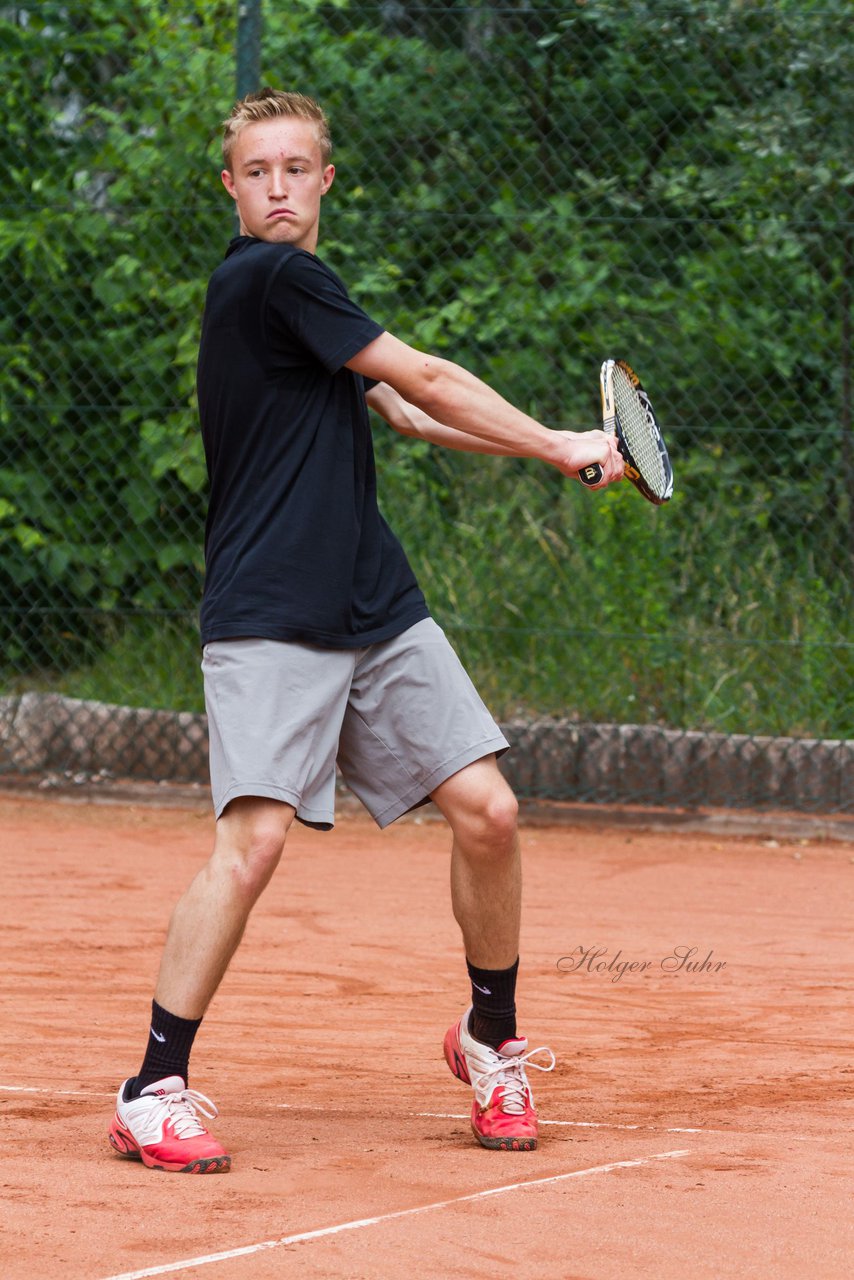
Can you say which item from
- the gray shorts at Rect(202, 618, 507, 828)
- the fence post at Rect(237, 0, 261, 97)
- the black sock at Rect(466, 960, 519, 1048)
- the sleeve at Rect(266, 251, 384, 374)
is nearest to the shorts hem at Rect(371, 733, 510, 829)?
the gray shorts at Rect(202, 618, 507, 828)

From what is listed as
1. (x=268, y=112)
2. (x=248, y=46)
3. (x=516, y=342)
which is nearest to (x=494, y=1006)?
(x=268, y=112)

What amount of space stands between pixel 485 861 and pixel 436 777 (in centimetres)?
18

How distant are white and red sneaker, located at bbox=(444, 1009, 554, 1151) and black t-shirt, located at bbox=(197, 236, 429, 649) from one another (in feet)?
2.62

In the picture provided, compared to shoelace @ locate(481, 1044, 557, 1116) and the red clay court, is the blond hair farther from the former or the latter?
the red clay court

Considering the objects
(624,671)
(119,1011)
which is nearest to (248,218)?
(119,1011)

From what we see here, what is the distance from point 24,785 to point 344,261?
8.67 ft

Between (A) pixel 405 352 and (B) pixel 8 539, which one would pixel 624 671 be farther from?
(A) pixel 405 352

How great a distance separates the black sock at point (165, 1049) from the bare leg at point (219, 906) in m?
0.02

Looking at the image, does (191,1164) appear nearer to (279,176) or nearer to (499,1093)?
(499,1093)

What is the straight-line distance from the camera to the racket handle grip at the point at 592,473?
3.08 meters

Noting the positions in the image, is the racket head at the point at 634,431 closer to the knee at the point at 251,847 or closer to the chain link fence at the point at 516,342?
the knee at the point at 251,847

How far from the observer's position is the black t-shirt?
9.61ft

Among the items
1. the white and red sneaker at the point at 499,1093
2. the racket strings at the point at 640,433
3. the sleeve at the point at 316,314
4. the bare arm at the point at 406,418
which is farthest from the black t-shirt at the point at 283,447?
the white and red sneaker at the point at 499,1093
